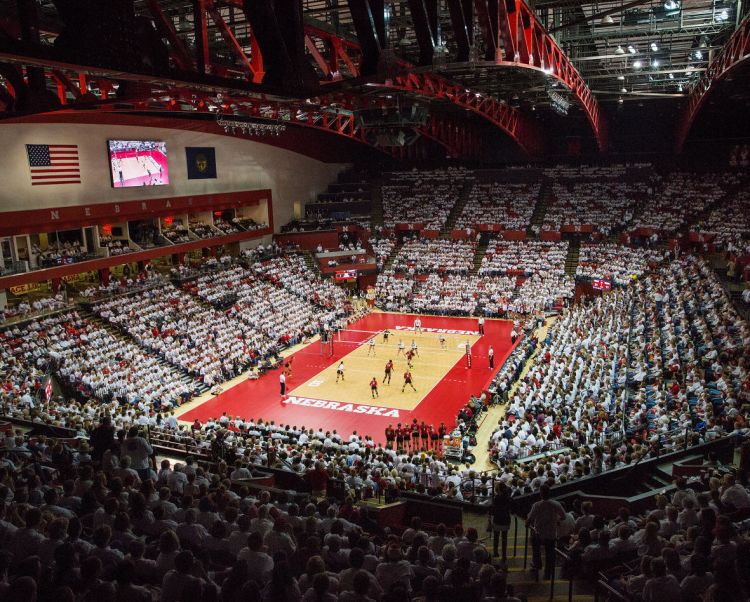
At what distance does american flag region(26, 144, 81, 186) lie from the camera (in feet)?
103

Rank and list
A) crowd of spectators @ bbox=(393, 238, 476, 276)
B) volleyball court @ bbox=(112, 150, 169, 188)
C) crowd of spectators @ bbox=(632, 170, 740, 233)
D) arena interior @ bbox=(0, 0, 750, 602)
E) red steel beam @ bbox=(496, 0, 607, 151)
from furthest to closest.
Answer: crowd of spectators @ bbox=(393, 238, 476, 276) < crowd of spectators @ bbox=(632, 170, 740, 233) < volleyball court @ bbox=(112, 150, 169, 188) < red steel beam @ bbox=(496, 0, 607, 151) < arena interior @ bbox=(0, 0, 750, 602)

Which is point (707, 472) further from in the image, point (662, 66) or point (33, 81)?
point (662, 66)

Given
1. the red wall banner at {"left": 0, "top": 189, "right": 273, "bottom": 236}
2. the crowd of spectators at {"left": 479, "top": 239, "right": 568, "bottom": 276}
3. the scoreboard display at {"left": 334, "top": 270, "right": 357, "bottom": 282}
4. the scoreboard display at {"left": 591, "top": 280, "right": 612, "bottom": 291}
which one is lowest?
the scoreboard display at {"left": 591, "top": 280, "right": 612, "bottom": 291}

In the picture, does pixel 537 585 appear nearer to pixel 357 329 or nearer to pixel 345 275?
pixel 357 329

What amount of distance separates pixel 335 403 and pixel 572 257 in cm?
2473

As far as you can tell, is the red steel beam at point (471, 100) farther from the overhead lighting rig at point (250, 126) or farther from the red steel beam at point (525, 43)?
the overhead lighting rig at point (250, 126)

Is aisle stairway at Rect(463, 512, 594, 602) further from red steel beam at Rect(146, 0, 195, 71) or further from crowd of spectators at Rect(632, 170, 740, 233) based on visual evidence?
crowd of spectators at Rect(632, 170, 740, 233)

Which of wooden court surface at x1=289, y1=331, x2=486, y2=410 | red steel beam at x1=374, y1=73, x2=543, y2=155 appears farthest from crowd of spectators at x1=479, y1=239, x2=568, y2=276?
wooden court surface at x1=289, y1=331, x2=486, y2=410

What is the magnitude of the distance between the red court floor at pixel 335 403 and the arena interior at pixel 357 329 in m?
0.19

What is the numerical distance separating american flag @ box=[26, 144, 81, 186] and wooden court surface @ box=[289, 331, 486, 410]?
16.8 m

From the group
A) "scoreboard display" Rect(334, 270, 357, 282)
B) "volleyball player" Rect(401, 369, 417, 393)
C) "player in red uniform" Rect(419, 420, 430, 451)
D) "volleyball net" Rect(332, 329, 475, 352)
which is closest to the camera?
"player in red uniform" Rect(419, 420, 430, 451)

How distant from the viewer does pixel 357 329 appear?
39.0 m

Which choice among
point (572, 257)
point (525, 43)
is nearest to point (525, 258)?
point (572, 257)

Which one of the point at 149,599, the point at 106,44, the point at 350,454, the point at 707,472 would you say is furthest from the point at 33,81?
the point at 707,472
